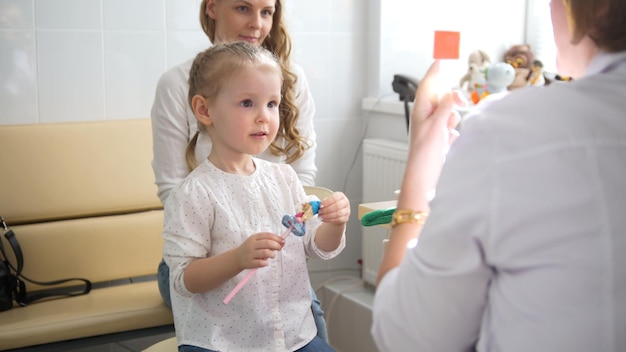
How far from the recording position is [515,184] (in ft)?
2.80

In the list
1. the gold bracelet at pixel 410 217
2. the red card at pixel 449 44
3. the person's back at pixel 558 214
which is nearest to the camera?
the person's back at pixel 558 214

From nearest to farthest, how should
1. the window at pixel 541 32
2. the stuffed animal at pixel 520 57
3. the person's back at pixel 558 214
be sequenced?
the person's back at pixel 558 214
the stuffed animal at pixel 520 57
the window at pixel 541 32

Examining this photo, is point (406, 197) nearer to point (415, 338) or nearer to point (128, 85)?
point (415, 338)

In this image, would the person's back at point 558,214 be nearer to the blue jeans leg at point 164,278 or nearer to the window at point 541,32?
the blue jeans leg at point 164,278

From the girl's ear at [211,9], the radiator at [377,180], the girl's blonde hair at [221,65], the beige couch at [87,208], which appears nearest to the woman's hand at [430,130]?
the girl's blonde hair at [221,65]

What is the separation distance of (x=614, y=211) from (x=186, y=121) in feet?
4.50

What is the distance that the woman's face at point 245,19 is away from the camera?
204 cm

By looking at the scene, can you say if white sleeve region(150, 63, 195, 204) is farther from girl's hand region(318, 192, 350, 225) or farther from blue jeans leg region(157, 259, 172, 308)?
girl's hand region(318, 192, 350, 225)

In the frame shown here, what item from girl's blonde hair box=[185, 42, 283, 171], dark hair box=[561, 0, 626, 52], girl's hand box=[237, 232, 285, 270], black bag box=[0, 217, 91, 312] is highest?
dark hair box=[561, 0, 626, 52]

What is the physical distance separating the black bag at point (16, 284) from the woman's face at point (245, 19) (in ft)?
2.84

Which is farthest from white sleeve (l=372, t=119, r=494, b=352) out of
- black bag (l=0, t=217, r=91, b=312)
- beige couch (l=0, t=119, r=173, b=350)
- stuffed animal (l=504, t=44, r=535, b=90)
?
stuffed animal (l=504, t=44, r=535, b=90)

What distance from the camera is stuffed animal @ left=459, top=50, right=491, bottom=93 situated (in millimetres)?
2836

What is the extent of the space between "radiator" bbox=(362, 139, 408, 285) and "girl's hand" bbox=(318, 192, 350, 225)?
4.41 ft

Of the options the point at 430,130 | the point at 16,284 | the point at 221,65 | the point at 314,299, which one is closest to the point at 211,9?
the point at 221,65
